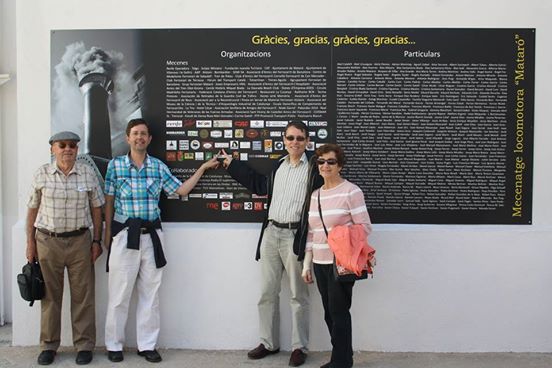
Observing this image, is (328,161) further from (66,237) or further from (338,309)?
(66,237)

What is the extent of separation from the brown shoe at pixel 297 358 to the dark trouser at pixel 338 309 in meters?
0.36

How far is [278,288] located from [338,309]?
0.71 meters

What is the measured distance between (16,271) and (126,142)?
154cm

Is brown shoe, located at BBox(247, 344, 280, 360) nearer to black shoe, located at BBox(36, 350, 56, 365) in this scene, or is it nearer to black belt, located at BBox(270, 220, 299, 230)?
black belt, located at BBox(270, 220, 299, 230)

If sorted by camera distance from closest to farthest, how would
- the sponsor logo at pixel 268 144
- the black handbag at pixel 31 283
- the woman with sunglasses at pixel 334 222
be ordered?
the woman with sunglasses at pixel 334 222, the black handbag at pixel 31 283, the sponsor logo at pixel 268 144

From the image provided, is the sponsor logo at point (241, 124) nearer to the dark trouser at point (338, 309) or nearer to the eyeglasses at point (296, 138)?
the eyeglasses at point (296, 138)

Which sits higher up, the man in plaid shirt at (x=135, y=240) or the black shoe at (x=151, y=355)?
the man in plaid shirt at (x=135, y=240)

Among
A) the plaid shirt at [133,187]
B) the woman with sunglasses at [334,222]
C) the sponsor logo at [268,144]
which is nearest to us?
the woman with sunglasses at [334,222]

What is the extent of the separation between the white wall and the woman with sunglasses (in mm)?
717

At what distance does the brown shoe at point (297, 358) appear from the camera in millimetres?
5148

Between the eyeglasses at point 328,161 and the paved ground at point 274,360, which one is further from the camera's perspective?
the paved ground at point 274,360

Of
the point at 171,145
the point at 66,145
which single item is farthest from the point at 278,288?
the point at 66,145

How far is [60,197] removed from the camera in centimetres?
505

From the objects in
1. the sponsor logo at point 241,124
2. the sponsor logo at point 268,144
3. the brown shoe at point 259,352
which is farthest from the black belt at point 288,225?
the brown shoe at point 259,352
